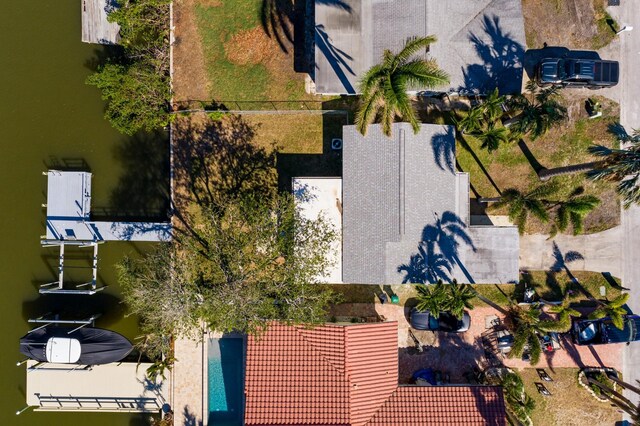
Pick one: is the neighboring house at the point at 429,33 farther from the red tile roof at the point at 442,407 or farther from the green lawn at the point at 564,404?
the green lawn at the point at 564,404


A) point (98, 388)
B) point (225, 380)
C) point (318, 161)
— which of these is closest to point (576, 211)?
point (318, 161)

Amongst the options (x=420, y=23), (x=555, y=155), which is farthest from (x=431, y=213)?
(x=420, y=23)

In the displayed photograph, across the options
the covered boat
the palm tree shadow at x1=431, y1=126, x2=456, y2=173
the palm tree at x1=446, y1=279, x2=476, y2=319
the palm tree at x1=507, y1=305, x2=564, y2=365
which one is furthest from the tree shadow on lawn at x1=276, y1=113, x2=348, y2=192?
the palm tree at x1=507, y1=305, x2=564, y2=365

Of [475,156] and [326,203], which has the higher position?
[475,156]

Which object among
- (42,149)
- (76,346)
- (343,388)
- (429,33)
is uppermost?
(429,33)

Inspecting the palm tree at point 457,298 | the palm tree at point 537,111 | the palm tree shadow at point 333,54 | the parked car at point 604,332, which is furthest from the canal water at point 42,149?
the parked car at point 604,332

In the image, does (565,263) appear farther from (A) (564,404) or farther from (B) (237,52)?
(B) (237,52)

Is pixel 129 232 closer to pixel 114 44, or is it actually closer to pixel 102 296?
pixel 102 296
